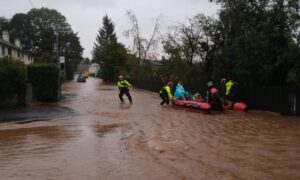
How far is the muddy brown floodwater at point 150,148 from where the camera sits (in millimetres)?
7336

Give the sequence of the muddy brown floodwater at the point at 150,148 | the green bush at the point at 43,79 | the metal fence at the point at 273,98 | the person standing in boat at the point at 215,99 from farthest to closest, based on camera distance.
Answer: the green bush at the point at 43,79 → the person standing in boat at the point at 215,99 → the metal fence at the point at 273,98 → the muddy brown floodwater at the point at 150,148

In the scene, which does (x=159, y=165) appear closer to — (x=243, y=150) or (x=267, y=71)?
(x=243, y=150)

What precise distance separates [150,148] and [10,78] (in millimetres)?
11335

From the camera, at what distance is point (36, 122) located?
14828 millimetres

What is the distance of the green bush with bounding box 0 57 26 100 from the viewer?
18281 mm

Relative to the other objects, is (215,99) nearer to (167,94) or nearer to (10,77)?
(167,94)

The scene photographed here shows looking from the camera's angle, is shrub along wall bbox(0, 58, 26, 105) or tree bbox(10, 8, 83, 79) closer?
shrub along wall bbox(0, 58, 26, 105)

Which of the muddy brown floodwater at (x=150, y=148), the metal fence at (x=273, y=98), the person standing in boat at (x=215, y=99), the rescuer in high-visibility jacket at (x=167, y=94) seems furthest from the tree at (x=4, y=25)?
the muddy brown floodwater at (x=150, y=148)

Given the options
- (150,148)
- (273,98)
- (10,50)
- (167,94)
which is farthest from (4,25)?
(150,148)

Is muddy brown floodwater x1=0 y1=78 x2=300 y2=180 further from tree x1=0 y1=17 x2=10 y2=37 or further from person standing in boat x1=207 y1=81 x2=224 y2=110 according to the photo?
tree x1=0 y1=17 x2=10 y2=37

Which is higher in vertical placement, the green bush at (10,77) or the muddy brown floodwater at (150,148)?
the green bush at (10,77)

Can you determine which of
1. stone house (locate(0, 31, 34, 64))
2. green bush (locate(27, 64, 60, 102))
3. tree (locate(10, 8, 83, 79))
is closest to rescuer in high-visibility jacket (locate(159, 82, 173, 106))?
green bush (locate(27, 64, 60, 102))

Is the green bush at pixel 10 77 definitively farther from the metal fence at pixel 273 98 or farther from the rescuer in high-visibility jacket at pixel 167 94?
the metal fence at pixel 273 98

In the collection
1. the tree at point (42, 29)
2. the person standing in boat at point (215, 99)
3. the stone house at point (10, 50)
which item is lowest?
the person standing in boat at point (215, 99)
